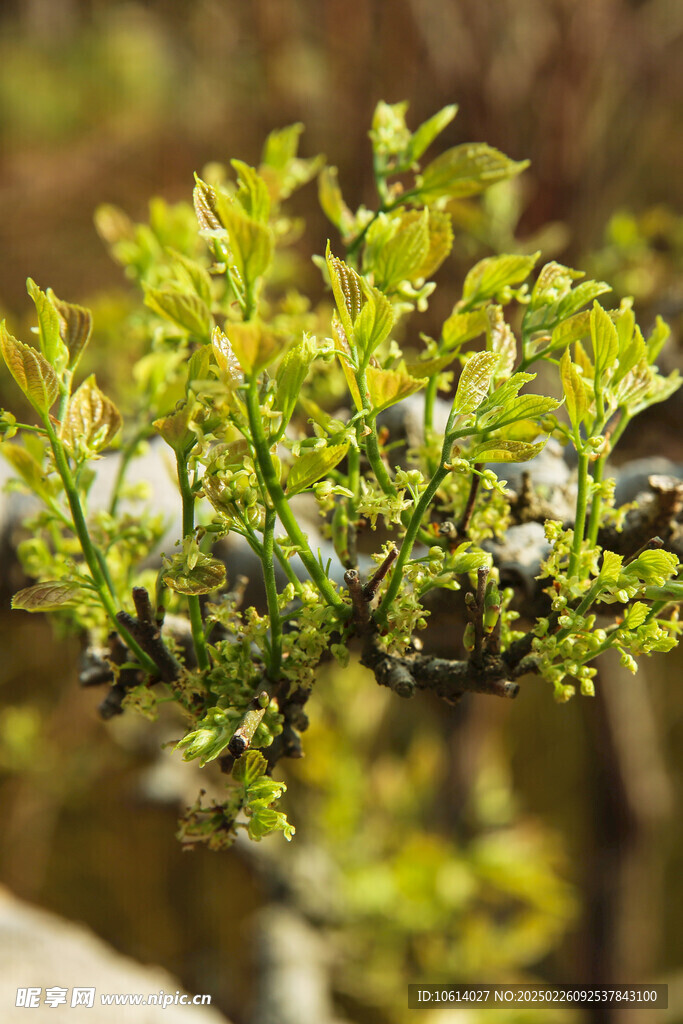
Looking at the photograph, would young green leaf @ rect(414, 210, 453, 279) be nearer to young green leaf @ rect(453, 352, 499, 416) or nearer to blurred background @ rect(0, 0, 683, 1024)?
young green leaf @ rect(453, 352, 499, 416)

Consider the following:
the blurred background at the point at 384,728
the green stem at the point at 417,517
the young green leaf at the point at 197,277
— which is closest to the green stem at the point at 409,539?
the green stem at the point at 417,517

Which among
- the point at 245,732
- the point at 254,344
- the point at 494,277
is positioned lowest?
the point at 245,732

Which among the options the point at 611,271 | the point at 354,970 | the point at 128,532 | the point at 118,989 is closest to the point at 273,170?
the point at 128,532

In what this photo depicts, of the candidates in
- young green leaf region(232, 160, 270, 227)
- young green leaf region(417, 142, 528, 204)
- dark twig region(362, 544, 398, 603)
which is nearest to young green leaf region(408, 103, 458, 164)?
young green leaf region(417, 142, 528, 204)

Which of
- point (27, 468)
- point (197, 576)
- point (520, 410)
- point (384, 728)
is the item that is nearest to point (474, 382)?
point (520, 410)

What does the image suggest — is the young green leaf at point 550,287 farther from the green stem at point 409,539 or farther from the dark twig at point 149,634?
the dark twig at point 149,634

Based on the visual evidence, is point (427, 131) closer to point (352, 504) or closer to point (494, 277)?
point (494, 277)

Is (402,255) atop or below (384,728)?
atop
